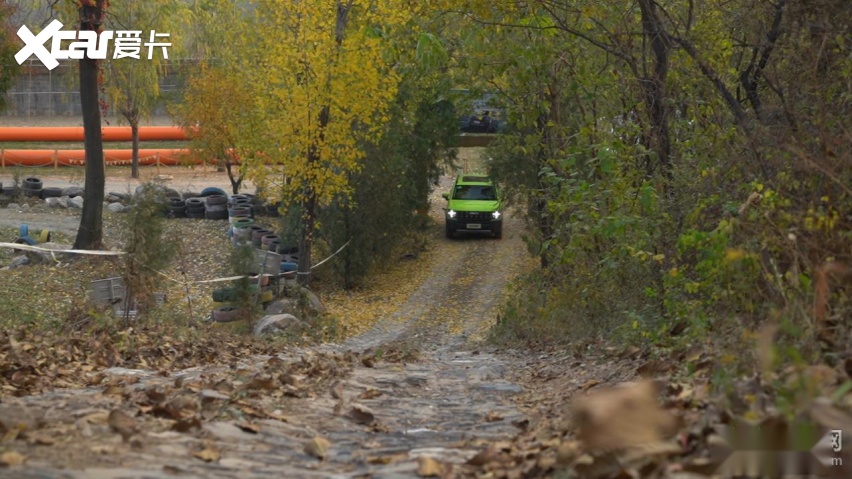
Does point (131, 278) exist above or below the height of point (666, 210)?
below

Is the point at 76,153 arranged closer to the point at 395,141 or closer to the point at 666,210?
the point at 395,141

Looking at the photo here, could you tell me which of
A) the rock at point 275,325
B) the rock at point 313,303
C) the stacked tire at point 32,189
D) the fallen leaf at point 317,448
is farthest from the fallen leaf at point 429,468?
the stacked tire at point 32,189

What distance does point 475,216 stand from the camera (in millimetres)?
37531

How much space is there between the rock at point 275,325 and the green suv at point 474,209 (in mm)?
19835

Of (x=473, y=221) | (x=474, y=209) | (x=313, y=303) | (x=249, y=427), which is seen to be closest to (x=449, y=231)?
(x=473, y=221)

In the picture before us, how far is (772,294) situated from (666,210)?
4.77m

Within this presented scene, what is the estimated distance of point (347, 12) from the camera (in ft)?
81.4

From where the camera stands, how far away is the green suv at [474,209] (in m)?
37.5

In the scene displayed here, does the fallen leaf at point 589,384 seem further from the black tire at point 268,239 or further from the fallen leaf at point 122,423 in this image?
the black tire at point 268,239

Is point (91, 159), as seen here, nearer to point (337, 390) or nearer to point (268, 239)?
point (268, 239)

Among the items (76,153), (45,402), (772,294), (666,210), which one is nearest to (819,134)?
(772,294)

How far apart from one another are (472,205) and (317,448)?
32366 mm

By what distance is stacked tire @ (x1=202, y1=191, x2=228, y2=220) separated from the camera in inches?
1388

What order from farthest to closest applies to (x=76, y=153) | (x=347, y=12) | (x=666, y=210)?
1. (x=76, y=153)
2. (x=347, y=12)
3. (x=666, y=210)
